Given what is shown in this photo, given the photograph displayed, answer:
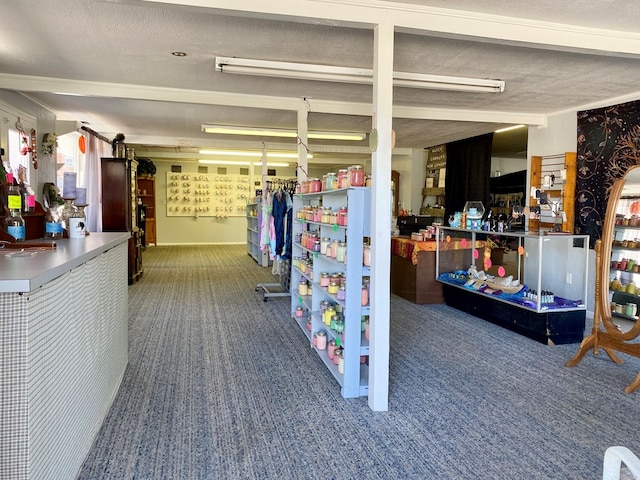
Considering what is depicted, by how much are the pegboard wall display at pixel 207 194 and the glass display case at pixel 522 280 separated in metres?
9.50

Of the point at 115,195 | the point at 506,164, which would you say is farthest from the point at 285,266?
the point at 506,164

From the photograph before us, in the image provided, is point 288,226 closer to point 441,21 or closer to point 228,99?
point 228,99

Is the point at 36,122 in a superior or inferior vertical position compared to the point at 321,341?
superior

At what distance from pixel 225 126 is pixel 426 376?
18.1 ft

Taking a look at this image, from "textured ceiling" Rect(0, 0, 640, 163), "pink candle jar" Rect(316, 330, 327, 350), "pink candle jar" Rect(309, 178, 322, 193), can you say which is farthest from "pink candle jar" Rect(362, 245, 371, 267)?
"textured ceiling" Rect(0, 0, 640, 163)

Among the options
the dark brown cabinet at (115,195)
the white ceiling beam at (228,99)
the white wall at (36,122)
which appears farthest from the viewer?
the dark brown cabinet at (115,195)

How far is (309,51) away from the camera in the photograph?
4000 millimetres

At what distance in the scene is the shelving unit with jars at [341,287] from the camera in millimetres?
3363

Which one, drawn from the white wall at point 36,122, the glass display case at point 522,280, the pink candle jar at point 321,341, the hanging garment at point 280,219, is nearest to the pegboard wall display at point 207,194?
the white wall at point 36,122

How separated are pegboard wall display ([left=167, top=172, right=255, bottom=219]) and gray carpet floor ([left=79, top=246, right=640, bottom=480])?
32.0 feet

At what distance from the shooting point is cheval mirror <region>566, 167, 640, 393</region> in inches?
146

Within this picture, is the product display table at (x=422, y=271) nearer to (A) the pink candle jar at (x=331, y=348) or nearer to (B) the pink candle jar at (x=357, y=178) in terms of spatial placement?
(A) the pink candle jar at (x=331, y=348)

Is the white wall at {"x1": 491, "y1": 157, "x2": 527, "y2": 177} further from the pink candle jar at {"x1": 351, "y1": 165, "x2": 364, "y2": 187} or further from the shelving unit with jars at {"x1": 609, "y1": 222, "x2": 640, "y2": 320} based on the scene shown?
the pink candle jar at {"x1": 351, "y1": 165, "x2": 364, "y2": 187}

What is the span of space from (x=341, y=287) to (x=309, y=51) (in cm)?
208
